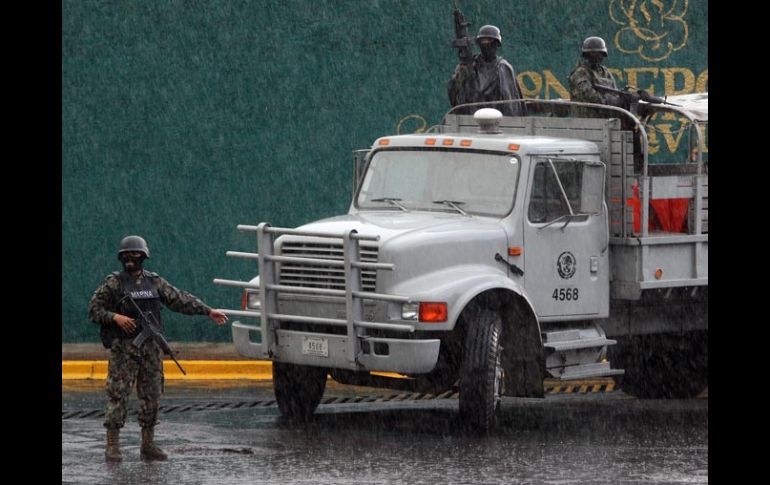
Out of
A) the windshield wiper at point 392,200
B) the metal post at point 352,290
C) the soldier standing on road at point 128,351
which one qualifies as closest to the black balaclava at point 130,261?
the soldier standing on road at point 128,351

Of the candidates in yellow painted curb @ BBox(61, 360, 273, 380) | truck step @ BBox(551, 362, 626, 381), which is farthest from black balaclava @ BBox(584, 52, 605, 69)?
yellow painted curb @ BBox(61, 360, 273, 380)

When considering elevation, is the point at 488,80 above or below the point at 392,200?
above

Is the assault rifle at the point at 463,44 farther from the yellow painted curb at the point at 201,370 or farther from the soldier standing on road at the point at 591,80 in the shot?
the yellow painted curb at the point at 201,370

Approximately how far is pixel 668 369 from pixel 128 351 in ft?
19.6

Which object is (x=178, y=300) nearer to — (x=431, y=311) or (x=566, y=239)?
(x=431, y=311)

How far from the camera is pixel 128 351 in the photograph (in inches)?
449

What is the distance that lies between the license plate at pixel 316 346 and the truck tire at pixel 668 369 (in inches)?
146

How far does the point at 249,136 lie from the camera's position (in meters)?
17.9

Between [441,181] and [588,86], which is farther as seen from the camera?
[588,86]

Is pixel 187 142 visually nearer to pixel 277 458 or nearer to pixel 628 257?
pixel 628 257

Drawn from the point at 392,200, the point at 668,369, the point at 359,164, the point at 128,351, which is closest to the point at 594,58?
the point at 359,164

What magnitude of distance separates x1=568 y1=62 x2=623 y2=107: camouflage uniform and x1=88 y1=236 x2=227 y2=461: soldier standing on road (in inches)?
196

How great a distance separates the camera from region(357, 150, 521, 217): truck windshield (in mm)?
13375
